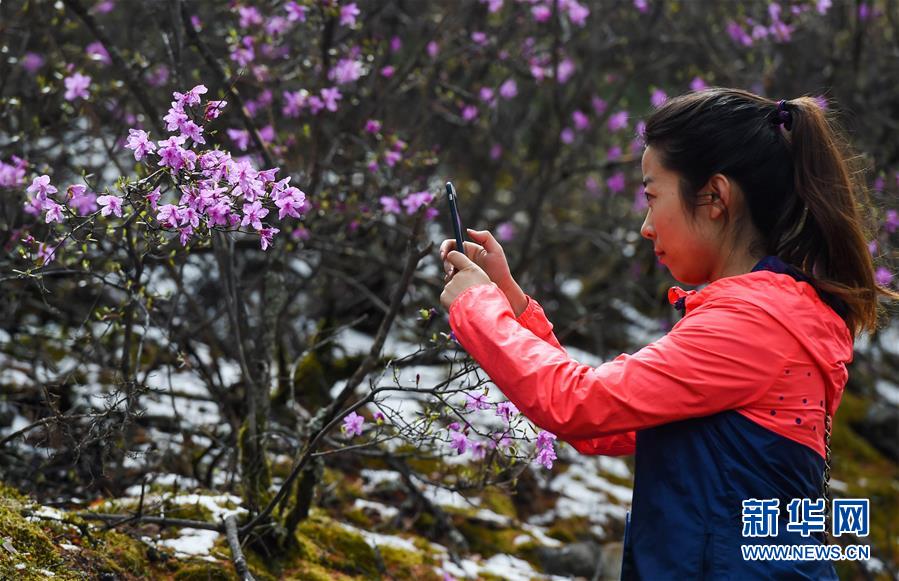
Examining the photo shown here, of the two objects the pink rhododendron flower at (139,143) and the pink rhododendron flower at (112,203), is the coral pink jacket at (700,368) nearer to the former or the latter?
the pink rhododendron flower at (139,143)

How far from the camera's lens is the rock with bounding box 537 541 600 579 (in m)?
4.11

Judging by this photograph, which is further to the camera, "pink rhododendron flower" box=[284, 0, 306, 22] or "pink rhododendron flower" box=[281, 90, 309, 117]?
"pink rhododendron flower" box=[281, 90, 309, 117]

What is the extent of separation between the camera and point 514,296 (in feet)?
7.59

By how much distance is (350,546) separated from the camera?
335 centimetres

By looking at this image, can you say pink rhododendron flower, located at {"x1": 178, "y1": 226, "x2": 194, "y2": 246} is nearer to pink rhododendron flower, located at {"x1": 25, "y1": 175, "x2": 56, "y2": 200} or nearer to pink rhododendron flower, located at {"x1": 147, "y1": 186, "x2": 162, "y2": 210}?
pink rhododendron flower, located at {"x1": 147, "y1": 186, "x2": 162, "y2": 210}

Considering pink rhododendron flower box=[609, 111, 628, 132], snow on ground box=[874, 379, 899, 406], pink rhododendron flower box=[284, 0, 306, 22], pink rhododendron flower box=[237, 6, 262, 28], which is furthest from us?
snow on ground box=[874, 379, 899, 406]

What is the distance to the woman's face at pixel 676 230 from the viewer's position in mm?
2088

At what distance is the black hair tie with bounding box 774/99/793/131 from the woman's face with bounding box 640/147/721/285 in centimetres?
25

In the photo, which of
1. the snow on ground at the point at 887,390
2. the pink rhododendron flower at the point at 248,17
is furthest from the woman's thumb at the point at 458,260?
the snow on ground at the point at 887,390

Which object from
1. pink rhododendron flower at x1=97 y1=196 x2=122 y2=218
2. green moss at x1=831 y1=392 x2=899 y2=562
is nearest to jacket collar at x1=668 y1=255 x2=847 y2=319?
pink rhododendron flower at x1=97 y1=196 x2=122 y2=218

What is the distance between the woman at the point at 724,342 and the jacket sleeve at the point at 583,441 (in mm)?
190

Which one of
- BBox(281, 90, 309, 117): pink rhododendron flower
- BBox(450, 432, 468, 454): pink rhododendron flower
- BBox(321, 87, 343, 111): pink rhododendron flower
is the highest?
BBox(281, 90, 309, 117): pink rhododendron flower

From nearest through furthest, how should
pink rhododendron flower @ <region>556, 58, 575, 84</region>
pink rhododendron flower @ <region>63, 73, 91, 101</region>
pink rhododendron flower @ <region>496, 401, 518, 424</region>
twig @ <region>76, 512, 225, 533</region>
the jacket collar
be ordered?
1. the jacket collar
2. pink rhododendron flower @ <region>496, 401, 518, 424</region>
3. twig @ <region>76, 512, 225, 533</region>
4. pink rhododendron flower @ <region>63, 73, 91, 101</region>
5. pink rhododendron flower @ <region>556, 58, 575, 84</region>

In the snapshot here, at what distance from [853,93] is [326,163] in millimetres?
3787
